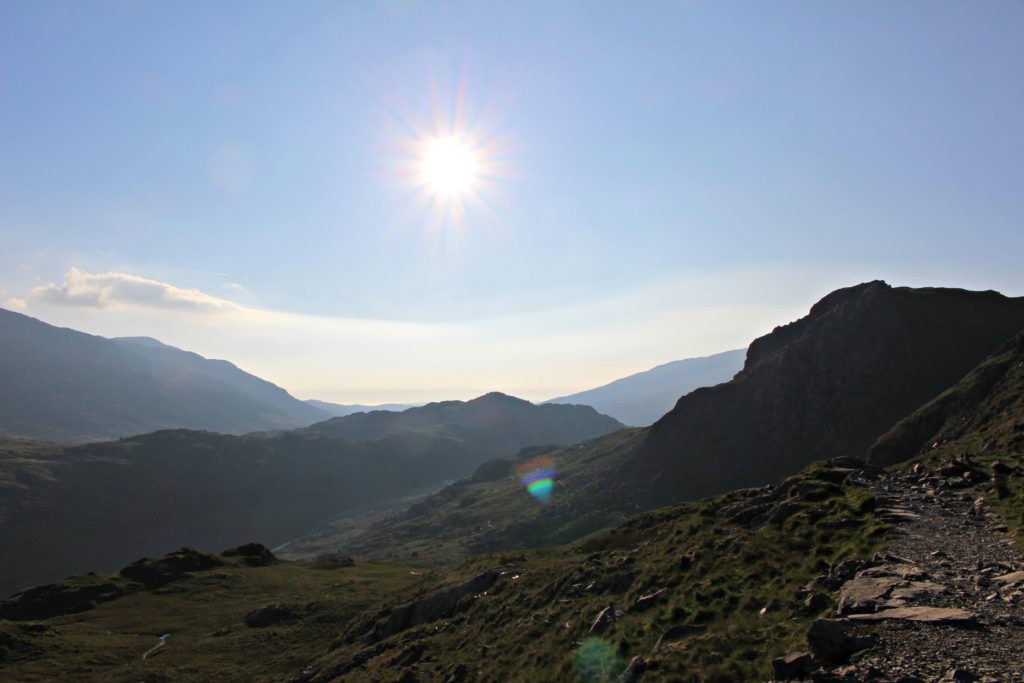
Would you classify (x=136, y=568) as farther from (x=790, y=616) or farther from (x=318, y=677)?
(x=790, y=616)

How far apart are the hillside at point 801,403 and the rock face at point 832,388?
25cm

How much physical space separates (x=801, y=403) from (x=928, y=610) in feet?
381

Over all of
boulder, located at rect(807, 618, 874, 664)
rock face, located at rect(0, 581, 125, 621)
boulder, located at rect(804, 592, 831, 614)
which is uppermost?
boulder, located at rect(807, 618, 874, 664)

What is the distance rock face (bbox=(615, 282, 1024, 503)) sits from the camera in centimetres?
10406

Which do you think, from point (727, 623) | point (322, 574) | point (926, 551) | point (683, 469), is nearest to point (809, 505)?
point (926, 551)

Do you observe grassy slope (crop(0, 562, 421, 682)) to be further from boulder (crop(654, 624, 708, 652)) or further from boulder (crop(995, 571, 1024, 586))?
boulder (crop(995, 571, 1024, 586))

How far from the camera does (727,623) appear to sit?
18719 millimetres

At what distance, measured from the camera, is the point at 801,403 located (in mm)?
118625

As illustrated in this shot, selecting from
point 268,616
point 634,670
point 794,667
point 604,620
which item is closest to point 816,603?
point 794,667

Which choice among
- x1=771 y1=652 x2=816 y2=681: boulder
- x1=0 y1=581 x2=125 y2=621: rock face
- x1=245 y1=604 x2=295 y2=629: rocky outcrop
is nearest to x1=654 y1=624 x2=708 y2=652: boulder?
x1=771 y1=652 x2=816 y2=681: boulder

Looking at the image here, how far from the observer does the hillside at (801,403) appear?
105125 millimetres

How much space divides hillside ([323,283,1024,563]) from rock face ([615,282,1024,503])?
25 cm

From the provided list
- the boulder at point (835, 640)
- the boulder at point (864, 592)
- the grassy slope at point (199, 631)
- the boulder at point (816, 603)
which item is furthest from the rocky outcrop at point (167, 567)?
the boulder at point (835, 640)

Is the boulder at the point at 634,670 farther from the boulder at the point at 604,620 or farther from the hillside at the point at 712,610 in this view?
the boulder at the point at 604,620
